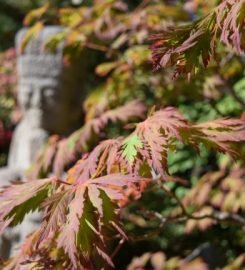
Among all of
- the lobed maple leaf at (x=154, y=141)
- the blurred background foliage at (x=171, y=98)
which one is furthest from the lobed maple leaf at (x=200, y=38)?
the blurred background foliage at (x=171, y=98)

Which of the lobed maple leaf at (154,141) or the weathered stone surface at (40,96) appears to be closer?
the lobed maple leaf at (154,141)

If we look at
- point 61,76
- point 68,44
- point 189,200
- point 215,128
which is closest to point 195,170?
point 189,200

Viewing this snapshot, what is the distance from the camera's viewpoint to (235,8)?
38.3 inches

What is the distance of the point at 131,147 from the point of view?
1073 millimetres

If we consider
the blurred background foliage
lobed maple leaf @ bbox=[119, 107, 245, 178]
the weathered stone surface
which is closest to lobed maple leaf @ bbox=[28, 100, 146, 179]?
the blurred background foliage

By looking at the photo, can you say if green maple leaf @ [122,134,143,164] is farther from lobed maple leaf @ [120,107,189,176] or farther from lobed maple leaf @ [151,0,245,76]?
lobed maple leaf @ [151,0,245,76]

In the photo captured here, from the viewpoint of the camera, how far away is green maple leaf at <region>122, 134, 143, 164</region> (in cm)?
105

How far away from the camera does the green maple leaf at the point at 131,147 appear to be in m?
1.05

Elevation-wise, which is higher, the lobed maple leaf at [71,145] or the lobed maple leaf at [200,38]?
the lobed maple leaf at [200,38]

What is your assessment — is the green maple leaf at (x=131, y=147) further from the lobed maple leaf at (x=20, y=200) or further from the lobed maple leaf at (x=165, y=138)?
the lobed maple leaf at (x=20, y=200)

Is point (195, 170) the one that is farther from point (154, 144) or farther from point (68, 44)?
point (154, 144)

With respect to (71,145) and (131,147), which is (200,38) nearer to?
(131,147)

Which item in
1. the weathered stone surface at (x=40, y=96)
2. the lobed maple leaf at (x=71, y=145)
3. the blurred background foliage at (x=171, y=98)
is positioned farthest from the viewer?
the weathered stone surface at (x=40, y=96)

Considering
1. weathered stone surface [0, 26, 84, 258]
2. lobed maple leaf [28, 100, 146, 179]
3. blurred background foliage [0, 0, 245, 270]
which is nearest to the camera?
lobed maple leaf [28, 100, 146, 179]
